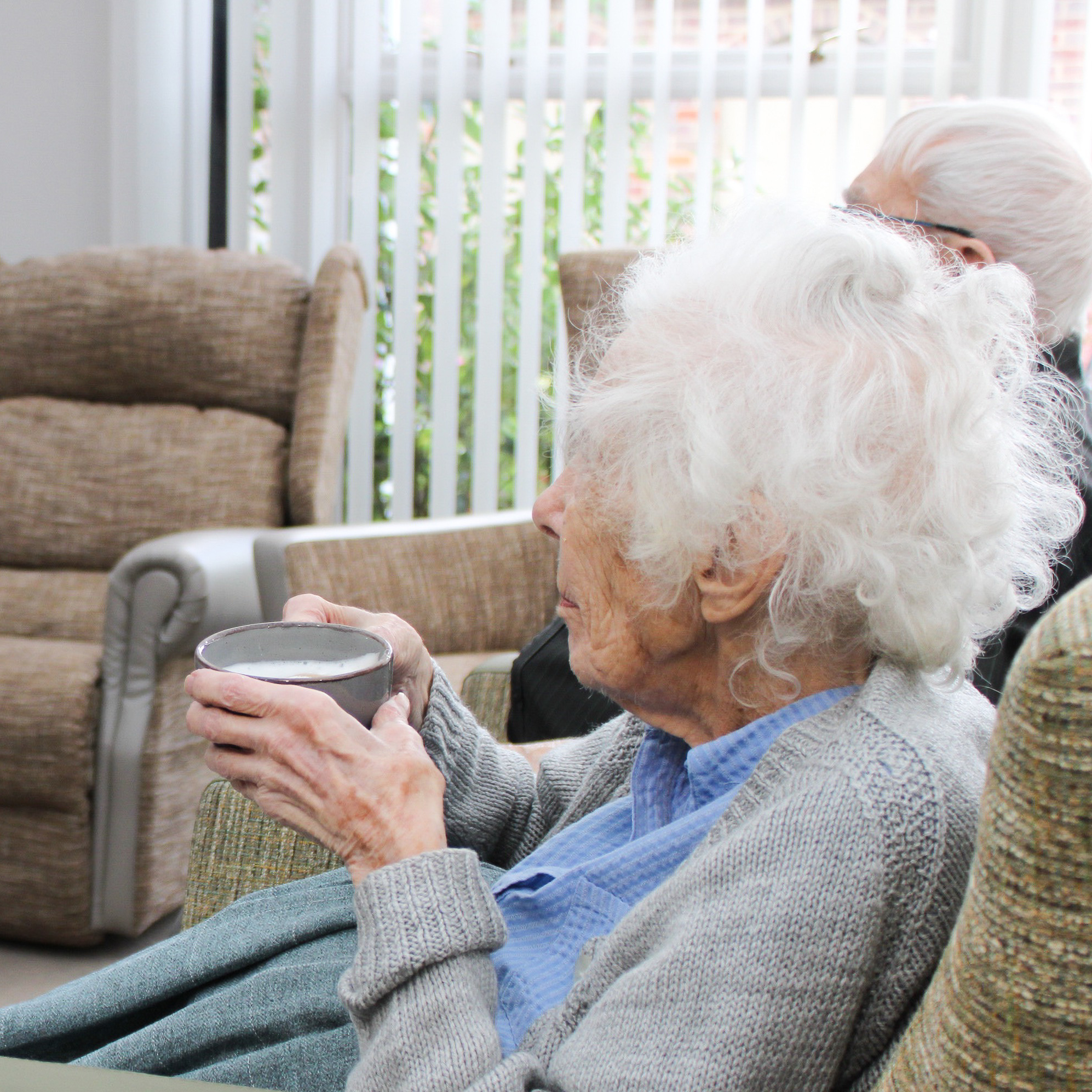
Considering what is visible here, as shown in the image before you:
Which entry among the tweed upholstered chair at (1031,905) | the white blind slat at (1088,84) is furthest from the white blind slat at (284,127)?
the tweed upholstered chair at (1031,905)

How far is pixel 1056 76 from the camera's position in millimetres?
3010

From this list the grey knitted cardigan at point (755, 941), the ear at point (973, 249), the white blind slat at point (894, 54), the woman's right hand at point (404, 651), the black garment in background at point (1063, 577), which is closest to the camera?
the grey knitted cardigan at point (755, 941)

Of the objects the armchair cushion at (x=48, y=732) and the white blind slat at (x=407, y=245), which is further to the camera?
the white blind slat at (x=407, y=245)

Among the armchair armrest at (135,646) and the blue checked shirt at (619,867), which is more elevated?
the blue checked shirt at (619,867)

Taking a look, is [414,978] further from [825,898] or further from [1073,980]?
[1073,980]

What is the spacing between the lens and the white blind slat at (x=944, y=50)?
3.00 meters

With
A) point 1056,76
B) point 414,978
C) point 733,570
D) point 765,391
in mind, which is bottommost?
point 414,978

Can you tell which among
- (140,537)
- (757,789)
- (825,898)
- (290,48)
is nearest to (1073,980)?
(825,898)

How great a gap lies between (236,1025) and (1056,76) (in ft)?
10.2

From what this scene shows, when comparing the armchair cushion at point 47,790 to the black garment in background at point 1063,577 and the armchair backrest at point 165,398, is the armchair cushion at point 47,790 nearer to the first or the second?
the armchair backrest at point 165,398

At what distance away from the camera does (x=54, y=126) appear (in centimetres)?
356

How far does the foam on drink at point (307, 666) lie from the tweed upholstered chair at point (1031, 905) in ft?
1.36

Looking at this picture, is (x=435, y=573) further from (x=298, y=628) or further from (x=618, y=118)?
(x=618, y=118)

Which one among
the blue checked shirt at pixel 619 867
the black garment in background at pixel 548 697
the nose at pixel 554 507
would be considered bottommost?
the black garment in background at pixel 548 697
